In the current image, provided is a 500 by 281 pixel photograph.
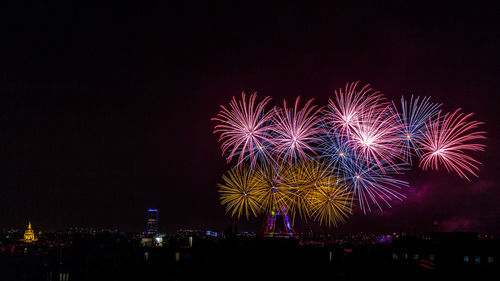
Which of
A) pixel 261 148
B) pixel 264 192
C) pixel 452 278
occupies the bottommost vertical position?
pixel 452 278

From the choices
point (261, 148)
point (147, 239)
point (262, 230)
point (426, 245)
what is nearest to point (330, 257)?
point (262, 230)

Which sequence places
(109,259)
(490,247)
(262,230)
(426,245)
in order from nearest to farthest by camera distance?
(490,247)
(426,245)
(262,230)
(109,259)

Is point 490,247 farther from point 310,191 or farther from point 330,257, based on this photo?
point 330,257

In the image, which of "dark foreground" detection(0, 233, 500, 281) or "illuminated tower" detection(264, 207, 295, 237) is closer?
"dark foreground" detection(0, 233, 500, 281)

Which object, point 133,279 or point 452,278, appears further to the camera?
point 133,279

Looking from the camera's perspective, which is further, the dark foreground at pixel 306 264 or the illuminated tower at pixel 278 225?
the illuminated tower at pixel 278 225

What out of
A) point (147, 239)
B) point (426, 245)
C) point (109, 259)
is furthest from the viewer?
point (147, 239)

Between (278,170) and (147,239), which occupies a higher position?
(278,170)

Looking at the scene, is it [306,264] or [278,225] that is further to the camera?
[278,225]
